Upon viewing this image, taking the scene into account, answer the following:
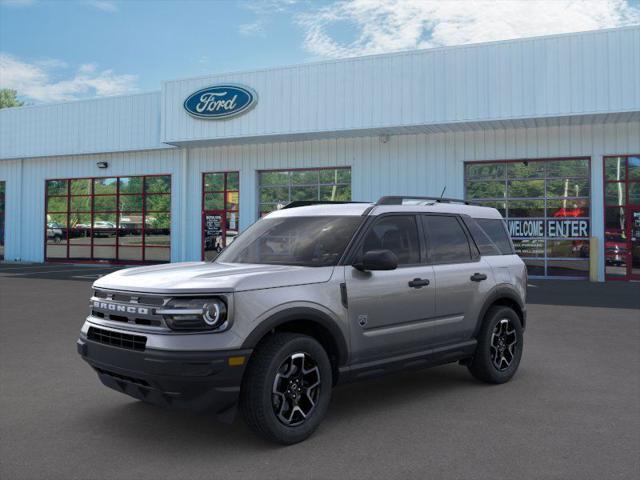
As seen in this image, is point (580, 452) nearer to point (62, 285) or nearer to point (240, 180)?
point (62, 285)

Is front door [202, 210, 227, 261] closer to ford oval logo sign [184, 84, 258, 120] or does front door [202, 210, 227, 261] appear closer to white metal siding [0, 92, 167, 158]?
white metal siding [0, 92, 167, 158]

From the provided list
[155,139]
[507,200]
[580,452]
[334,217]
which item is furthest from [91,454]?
[155,139]

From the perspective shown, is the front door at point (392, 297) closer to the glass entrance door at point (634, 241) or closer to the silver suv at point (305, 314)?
the silver suv at point (305, 314)

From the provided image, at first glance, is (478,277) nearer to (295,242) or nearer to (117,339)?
(295,242)

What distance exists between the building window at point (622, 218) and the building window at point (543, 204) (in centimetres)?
55

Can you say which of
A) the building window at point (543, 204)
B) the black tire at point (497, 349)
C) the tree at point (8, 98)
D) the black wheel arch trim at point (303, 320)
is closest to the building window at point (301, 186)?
the building window at point (543, 204)

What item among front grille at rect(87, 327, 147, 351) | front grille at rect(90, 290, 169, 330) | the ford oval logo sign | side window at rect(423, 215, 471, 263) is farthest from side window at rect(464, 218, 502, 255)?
the ford oval logo sign

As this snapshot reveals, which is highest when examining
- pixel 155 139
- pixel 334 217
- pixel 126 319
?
pixel 155 139

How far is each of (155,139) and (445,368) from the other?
20344mm

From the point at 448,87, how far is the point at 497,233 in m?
13.0

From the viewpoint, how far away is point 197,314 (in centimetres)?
420

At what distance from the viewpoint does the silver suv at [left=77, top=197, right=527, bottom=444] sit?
13.9ft

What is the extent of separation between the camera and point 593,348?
8227 millimetres

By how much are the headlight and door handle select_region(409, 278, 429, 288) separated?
185 cm
